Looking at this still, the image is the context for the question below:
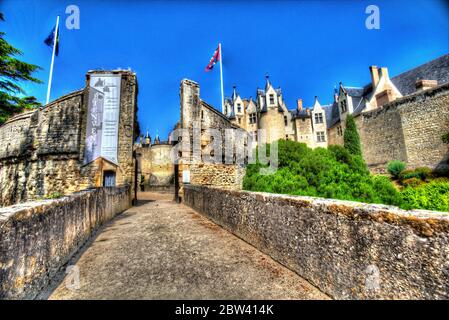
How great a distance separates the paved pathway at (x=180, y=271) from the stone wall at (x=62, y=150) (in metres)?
7.96

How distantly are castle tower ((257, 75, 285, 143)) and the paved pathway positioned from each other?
27.8m

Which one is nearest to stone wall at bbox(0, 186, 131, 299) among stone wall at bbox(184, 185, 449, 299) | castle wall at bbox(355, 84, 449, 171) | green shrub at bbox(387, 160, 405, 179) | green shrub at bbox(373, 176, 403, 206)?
stone wall at bbox(184, 185, 449, 299)

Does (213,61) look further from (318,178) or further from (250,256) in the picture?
(250,256)

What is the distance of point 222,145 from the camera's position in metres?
13.5

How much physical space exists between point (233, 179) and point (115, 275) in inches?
447

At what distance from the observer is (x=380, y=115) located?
2522cm

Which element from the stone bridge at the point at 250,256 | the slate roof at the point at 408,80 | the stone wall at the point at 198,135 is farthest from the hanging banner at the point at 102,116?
the slate roof at the point at 408,80

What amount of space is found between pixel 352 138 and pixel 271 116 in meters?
11.2

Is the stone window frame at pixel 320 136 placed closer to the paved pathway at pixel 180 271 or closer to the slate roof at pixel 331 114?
the slate roof at pixel 331 114

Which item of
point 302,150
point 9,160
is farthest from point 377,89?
point 9,160

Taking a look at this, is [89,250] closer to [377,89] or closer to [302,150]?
[302,150]

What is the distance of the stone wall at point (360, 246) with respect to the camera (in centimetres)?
123
